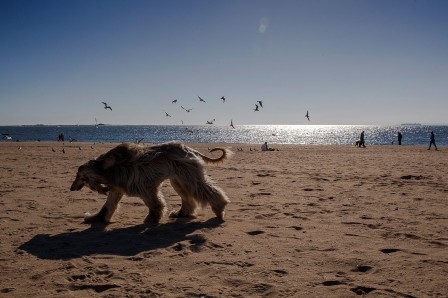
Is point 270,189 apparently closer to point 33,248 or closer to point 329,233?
point 329,233

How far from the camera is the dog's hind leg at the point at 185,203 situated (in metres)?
6.56

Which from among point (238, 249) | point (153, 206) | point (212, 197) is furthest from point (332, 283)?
point (153, 206)

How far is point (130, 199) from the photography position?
8617mm

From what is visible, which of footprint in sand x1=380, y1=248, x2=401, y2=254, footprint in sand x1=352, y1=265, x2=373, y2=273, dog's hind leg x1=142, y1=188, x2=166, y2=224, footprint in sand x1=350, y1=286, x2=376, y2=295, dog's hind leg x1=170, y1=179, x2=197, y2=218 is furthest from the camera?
dog's hind leg x1=170, y1=179, x2=197, y2=218

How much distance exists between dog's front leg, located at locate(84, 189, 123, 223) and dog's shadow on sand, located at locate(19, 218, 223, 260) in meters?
0.28

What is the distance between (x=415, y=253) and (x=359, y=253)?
0.70 meters

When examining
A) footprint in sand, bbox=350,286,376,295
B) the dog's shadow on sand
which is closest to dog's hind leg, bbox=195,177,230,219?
the dog's shadow on sand

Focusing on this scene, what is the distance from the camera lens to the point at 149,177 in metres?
6.19

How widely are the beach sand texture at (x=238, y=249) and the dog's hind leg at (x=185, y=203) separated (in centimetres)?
21

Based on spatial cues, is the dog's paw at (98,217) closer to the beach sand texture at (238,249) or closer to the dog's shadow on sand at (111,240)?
the beach sand texture at (238,249)

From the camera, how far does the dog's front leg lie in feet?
20.6

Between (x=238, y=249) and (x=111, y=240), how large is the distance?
1886 mm

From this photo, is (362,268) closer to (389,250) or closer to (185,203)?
(389,250)

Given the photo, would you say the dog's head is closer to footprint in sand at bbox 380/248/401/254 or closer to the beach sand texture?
the beach sand texture
